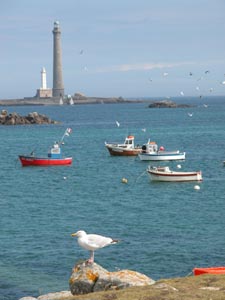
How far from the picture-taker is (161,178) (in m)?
59.2

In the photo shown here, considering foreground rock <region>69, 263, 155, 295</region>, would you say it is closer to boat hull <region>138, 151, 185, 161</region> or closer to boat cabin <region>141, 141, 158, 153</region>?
boat hull <region>138, 151, 185, 161</region>

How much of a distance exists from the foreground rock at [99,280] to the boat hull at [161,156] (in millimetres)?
58833

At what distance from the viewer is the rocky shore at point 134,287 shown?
1559 cm

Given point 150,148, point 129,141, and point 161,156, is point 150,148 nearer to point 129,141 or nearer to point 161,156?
point 161,156

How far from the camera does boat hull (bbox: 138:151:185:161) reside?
76.6 meters

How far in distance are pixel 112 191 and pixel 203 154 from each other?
110 ft

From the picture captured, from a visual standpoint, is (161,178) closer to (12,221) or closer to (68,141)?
(12,221)

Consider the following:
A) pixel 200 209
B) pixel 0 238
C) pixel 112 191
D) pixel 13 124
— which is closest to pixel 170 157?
pixel 112 191

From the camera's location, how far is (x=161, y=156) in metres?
77.0

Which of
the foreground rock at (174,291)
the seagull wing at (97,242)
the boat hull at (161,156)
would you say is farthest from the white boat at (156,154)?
the foreground rock at (174,291)

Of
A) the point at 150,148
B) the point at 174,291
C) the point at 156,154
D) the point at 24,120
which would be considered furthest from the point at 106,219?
the point at 24,120

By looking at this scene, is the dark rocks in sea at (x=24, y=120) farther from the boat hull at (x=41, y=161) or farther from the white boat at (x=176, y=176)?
the white boat at (x=176, y=176)

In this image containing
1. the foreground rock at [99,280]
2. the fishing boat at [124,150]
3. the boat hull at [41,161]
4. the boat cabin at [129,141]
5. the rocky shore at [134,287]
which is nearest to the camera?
the rocky shore at [134,287]

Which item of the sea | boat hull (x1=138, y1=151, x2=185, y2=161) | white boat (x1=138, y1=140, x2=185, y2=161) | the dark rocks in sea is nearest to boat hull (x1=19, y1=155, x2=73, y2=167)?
the sea
